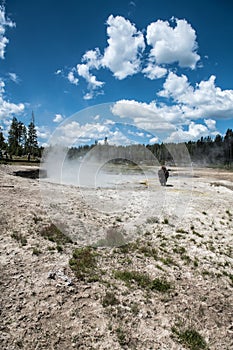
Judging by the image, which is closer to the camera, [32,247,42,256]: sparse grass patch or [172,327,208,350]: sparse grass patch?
[172,327,208,350]: sparse grass patch

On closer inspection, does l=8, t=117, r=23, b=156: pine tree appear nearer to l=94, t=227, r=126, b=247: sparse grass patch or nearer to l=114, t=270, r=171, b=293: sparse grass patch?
l=94, t=227, r=126, b=247: sparse grass patch

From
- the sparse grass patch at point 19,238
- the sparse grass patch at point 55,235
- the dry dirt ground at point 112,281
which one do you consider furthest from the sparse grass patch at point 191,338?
the sparse grass patch at point 19,238

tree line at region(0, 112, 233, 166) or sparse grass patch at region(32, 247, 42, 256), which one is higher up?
tree line at region(0, 112, 233, 166)

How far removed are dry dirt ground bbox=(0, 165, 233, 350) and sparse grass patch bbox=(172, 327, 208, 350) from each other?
26mm

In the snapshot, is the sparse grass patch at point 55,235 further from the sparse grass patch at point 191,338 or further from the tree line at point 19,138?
the tree line at point 19,138

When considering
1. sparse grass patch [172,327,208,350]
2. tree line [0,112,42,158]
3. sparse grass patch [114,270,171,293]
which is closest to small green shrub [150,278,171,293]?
sparse grass patch [114,270,171,293]

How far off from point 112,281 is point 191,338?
291 cm

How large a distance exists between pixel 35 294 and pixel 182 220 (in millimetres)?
10415

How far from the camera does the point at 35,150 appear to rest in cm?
8950

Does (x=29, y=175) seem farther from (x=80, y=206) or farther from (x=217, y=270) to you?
(x=217, y=270)

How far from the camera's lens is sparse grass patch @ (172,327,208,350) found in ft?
17.9

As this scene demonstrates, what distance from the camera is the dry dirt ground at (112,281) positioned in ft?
18.1

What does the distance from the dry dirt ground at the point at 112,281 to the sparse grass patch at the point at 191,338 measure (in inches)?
1.0

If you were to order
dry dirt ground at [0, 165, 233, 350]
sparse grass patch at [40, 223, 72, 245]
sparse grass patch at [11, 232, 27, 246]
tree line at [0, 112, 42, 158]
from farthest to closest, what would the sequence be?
tree line at [0, 112, 42, 158] → sparse grass patch at [40, 223, 72, 245] → sparse grass patch at [11, 232, 27, 246] → dry dirt ground at [0, 165, 233, 350]
